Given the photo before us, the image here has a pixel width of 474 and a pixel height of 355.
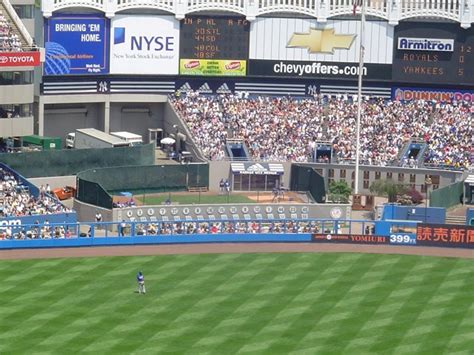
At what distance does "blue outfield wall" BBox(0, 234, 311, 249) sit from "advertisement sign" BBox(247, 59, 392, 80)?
26.2 meters

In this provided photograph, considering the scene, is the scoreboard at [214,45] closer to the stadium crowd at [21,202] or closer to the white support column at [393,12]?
the white support column at [393,12]

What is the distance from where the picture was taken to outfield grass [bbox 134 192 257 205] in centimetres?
9319

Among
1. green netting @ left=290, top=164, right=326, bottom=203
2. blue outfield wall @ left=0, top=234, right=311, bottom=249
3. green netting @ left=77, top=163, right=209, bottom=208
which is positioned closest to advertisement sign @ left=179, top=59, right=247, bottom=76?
green netting @ left=77, top=163, right=209, bottom=208

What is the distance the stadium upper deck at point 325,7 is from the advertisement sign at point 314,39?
0.74m

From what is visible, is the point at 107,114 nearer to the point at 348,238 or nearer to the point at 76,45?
the point at 76,45

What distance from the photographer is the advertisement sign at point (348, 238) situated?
8131 cm

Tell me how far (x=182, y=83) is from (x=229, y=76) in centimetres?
334

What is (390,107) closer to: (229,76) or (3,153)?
(229,76)

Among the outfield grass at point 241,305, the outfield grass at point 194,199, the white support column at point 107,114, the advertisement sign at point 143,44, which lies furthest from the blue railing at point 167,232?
the advertisement sign at point 143,44

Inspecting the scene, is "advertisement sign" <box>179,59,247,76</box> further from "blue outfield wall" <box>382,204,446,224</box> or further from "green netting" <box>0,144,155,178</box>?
"blue outfield wall" <box>382,204,446,224</box>

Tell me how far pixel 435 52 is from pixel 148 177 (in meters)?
22.9

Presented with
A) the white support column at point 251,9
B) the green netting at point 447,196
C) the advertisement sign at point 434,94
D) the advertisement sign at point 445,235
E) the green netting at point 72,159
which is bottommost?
the advertisement sign at point 445,235

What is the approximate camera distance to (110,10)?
4011 inches

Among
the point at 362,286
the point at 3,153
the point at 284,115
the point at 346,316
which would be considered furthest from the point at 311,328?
the point at 284,115
